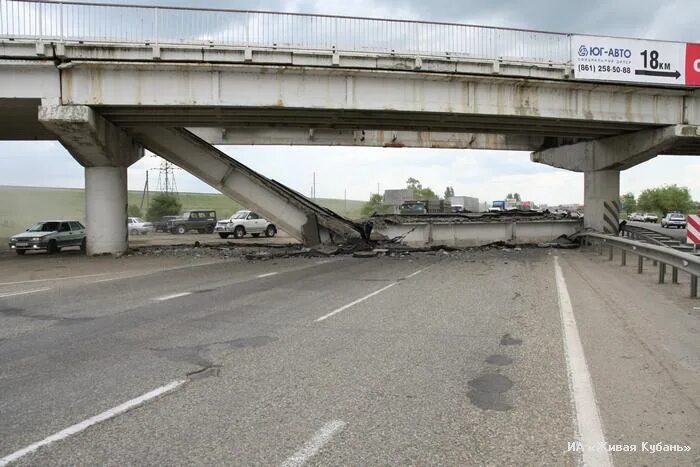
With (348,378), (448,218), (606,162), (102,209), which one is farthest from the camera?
(448,218)

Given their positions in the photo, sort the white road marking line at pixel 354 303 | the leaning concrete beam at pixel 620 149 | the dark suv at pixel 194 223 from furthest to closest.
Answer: the dark suv at pixel 194 223, the leaning concrete beam at pixel 620 149, the white road marking line at pixel 354 303

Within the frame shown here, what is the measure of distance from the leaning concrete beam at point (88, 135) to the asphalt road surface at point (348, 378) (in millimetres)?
8652

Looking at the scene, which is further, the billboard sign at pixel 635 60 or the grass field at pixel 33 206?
the grass field at pixel 33 206

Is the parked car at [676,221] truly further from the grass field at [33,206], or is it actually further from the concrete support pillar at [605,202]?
the grass field at [33,206]

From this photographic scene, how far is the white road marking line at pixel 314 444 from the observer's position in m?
3.73

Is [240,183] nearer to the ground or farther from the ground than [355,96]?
nearer to the ground

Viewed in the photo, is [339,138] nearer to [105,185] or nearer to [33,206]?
[105,185]

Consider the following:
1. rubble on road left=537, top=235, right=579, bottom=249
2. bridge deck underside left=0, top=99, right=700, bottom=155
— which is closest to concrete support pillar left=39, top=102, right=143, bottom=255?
bridge deck underside left=0, top=99, right=700, bottom=155

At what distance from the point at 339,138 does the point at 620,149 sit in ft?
48.6

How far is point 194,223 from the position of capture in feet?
145

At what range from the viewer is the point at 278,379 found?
18.4 ft

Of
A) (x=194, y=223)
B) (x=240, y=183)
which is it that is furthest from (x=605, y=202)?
(x=194, y=223)

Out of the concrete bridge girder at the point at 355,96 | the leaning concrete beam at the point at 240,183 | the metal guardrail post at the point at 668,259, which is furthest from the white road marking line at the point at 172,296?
the leaning concrete beam at the point at 240,183

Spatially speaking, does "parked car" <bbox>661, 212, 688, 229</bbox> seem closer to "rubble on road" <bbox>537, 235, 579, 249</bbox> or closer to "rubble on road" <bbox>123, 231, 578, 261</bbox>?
"rubble on road" <bbox>537, 235, 579, 249</bbox>
